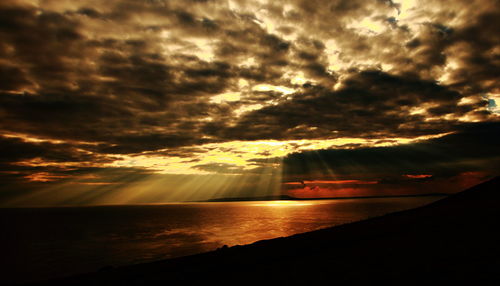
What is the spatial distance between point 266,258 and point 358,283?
315 inches

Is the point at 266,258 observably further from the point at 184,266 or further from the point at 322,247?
the point at 184,266

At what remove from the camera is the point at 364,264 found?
12.0 metres

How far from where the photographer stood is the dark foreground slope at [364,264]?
9.55 metres

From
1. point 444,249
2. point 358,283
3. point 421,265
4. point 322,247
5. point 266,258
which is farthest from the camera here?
point 322,247

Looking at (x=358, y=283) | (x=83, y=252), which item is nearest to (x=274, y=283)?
(x=358, y=283)

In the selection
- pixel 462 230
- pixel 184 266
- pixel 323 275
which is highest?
pixel 462 230

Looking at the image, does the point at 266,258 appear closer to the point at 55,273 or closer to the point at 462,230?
the point at 462,230

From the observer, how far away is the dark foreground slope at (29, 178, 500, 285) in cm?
955

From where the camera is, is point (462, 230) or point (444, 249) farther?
point (462, 230)

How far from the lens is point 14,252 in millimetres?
41594

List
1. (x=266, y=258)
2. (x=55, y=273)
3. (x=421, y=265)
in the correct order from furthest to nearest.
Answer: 1. (x=55, y=273)
2. (x=266, y=258)
3. (x=421, y=265)

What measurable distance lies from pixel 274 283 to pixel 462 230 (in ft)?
38.4

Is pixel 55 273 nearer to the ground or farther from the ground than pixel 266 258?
nearer to the ground

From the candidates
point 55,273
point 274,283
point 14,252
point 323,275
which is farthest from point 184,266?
point 14,252
